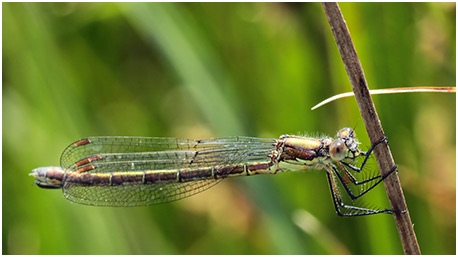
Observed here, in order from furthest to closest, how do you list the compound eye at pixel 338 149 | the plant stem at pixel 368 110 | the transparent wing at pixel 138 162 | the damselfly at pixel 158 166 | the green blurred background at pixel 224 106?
the green blurred background at pixel 224 106
the transparent wing at pixel 138 162
the damselfly at pixel 158 166
the compound eye at pixel 338 149
the plant stem at pixel 368 110

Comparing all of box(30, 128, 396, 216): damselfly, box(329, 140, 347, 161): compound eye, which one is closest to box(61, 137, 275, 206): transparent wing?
box(30, 128, 396, 216): damselfly

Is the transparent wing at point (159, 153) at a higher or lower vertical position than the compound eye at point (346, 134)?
higher

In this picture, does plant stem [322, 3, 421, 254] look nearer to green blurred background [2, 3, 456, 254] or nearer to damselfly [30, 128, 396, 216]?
damselfly [30, 128, 396, 216]

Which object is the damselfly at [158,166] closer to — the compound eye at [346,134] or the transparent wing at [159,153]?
the transparent wing at [159,153]

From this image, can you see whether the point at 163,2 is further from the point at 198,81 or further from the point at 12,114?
the point at 12,114

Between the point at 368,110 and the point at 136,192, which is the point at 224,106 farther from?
the point at 368,110

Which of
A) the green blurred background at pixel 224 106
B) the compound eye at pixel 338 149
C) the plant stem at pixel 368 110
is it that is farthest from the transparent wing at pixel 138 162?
the plant stem at pixel 368 110
